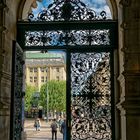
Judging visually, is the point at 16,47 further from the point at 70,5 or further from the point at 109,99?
the point at 109,99

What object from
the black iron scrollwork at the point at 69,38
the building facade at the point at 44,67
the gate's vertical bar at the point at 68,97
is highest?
the building facade at the point at 44,67

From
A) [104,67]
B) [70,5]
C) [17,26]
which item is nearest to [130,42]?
[104,67]

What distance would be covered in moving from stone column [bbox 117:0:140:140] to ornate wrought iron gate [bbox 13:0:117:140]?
103 cm

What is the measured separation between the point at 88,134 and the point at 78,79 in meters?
0.98

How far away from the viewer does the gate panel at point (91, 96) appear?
6.36 metres

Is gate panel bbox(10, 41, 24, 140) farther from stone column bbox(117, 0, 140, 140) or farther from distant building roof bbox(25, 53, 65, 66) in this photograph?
distant building roof bbox(25, 53, 65, 66)

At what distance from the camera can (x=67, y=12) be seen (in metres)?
6.73

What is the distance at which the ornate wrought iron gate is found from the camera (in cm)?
639

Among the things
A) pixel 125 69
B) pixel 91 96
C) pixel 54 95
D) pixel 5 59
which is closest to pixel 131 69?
pixel 125 69

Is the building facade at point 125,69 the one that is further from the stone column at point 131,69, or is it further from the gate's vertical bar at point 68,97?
the gate's vertical bar at point 68,97

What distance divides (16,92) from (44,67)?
43.4 m

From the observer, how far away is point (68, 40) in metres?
6.59

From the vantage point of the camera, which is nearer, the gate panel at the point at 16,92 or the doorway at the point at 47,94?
the gate panel at the point at 16,92

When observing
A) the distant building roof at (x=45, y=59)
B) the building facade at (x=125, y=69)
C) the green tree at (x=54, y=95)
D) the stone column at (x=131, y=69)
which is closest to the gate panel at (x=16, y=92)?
the building facade at (x=125, y=69)
